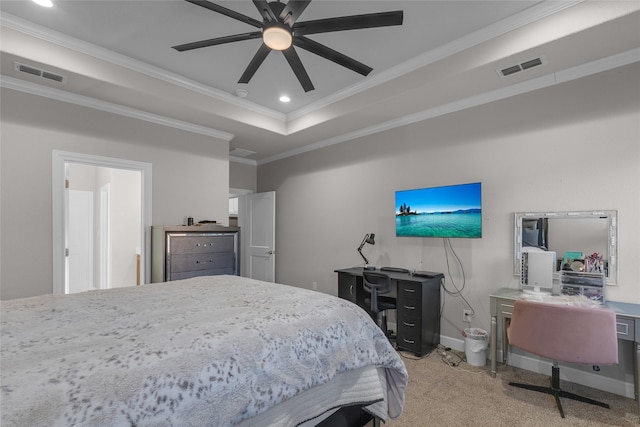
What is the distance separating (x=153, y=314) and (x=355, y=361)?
38.0 inches

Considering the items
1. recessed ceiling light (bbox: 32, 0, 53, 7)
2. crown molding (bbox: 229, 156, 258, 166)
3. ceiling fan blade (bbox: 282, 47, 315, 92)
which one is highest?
recessed ceiling light (bbox: 32, 0, 53, 7)

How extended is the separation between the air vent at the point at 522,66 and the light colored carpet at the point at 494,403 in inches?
107

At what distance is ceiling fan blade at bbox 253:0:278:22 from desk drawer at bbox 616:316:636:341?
314 centimetres

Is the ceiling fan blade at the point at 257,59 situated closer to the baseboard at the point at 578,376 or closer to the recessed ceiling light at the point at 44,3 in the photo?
the recessed ceiling light at the point at 44,3

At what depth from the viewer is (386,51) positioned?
2.93 metres

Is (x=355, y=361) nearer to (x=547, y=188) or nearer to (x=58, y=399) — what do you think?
(x=58, y=399)

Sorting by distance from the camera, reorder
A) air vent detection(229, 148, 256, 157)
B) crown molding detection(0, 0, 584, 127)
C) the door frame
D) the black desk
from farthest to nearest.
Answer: air vent detection(229, 148, 256, 157)
the black desk
the door frame
crown molding detection(0, 0, 584, 127)

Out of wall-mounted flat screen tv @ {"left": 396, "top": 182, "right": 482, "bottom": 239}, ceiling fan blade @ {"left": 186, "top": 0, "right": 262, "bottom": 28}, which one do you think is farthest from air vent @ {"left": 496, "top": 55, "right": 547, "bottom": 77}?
ceiling fan blade @ {"left": 186, "top": 0, "right": 262, "bottom": 28}

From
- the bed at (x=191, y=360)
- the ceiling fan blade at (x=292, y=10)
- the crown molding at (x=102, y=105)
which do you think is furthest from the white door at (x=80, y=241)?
the ceiling fan blade at (x=292, y=10)

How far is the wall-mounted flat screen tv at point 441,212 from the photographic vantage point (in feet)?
10.7

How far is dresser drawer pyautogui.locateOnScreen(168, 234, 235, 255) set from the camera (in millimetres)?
3473

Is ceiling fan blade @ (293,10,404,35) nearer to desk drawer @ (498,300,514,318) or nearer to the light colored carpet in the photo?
→ desk drawer @ (498,300,514,318)

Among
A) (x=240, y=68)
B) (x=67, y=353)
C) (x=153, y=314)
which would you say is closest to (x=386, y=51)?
(x=240, y=68)

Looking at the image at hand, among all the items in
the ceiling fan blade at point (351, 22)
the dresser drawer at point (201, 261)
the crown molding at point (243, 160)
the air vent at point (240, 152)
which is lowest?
the dresser drawer at point (201, 261)
